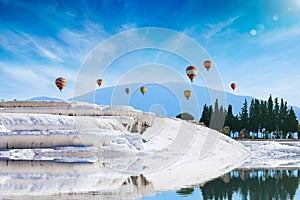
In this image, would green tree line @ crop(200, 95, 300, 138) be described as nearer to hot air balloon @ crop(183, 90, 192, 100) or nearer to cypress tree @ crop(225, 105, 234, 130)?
cypress tree @ crop(225, 105, 234, 130)

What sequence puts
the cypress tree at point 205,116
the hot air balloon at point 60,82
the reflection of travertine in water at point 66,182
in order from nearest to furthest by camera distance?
the reflection of travertine in water at point 66,182
the hot air balloon at point 60,82
the cypress tree at point 205,116

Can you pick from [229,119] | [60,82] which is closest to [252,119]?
[229,119]

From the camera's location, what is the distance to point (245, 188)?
7449 millimetres

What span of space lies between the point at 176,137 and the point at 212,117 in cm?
2764

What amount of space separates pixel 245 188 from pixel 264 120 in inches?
1483

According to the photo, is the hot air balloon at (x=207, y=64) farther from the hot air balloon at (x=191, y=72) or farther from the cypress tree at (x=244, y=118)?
the cypress tree at (x=244, y=118)

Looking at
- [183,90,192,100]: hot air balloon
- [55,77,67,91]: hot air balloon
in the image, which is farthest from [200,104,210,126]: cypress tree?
[55,77,67,91]: hot air balloon

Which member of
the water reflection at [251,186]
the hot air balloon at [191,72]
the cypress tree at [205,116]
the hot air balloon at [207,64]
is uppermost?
the hot air balloon at [207,64]

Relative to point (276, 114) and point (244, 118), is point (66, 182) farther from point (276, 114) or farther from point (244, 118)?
point (276, 114)

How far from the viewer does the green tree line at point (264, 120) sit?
140 ft

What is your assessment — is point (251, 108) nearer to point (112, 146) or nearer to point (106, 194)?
point (112, 146)

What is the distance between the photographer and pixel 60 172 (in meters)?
9.07

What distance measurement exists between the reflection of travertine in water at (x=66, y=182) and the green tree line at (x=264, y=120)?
35.5 meters

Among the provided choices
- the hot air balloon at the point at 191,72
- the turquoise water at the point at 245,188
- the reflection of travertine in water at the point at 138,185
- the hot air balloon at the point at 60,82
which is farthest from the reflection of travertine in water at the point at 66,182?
the hot air balloon at the point at 191,72
